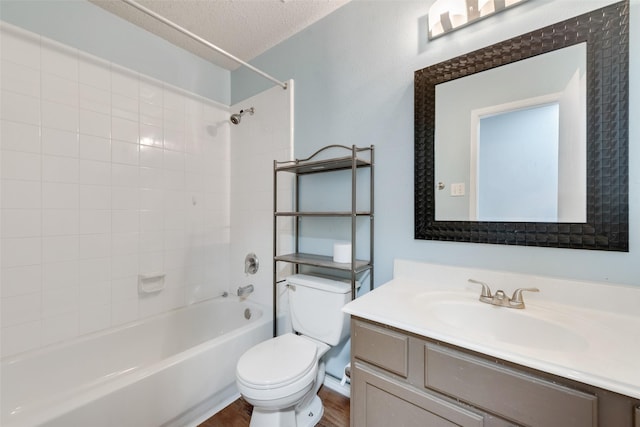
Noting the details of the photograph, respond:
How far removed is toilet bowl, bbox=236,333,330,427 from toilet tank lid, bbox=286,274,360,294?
0.99ft

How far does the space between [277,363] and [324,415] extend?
0.52 meters

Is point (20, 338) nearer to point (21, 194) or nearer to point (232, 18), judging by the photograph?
point (21, 194)

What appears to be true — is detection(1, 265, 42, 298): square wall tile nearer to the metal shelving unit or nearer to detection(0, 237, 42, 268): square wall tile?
detection(0, 237, 42, 268): square wall tile

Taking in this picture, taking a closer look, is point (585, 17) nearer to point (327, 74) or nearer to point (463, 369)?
point (327, 74)

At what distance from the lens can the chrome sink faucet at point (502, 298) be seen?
0.98 meters

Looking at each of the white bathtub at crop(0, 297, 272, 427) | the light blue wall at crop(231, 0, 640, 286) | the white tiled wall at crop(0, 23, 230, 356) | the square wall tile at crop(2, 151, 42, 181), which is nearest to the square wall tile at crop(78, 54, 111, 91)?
the white tiled wall at crop(0, 23, 230, 356)

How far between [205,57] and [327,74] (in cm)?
121

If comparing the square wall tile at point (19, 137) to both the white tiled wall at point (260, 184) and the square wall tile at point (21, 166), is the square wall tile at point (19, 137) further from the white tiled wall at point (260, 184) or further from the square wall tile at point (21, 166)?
the white tiled wall at point (260, 184)

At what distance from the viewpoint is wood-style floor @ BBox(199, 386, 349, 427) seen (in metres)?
1.39

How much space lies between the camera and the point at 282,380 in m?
1.12

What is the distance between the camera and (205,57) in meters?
2.17

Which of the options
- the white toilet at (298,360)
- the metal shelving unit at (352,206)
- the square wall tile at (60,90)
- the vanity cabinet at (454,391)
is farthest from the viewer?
the square wall tile at (60,90)

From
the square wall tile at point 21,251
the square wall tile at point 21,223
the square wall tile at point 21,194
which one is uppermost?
the square wall tile at point 21,194

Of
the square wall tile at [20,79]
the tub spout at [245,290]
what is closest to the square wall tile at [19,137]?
the square wall tile at [20,79]
